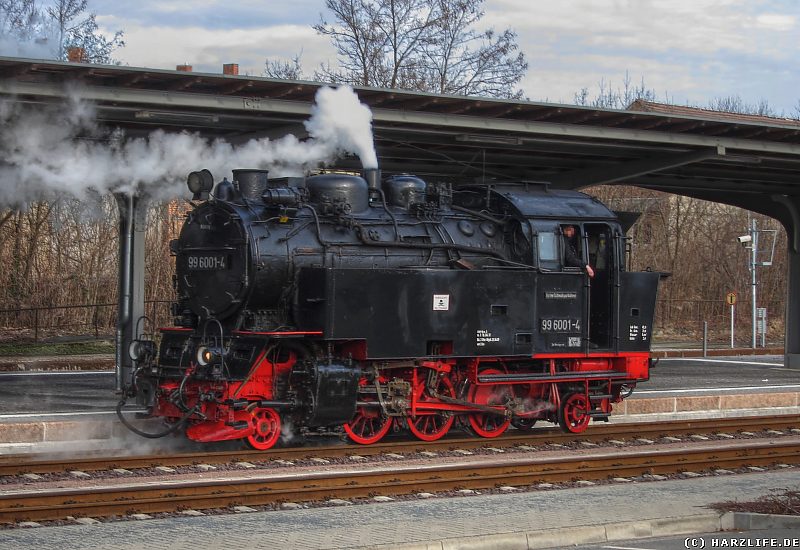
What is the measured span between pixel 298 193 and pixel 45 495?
5188 mm

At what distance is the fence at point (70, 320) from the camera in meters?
26.9

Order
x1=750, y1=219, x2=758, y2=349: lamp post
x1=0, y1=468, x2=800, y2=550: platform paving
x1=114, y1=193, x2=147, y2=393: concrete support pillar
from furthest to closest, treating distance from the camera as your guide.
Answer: x1=750, y1=219, x2=758, y2=349: lamp post, x1=114, y1=193, x2=147, y2=393: concrete support pillar, x1=0, y1=468, x2=800, y2=550: platform paving

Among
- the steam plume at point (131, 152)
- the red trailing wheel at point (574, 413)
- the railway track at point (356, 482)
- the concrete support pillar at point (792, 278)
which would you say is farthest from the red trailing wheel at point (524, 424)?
the concrete support pillar at point (792, 278)

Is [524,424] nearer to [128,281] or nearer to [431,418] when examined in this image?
[431,418]

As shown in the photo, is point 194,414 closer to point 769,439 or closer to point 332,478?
point 332,478

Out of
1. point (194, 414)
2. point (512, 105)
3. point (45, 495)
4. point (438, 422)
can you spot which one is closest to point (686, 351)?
point (512, 105)

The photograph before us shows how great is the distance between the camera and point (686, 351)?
32.7 metres

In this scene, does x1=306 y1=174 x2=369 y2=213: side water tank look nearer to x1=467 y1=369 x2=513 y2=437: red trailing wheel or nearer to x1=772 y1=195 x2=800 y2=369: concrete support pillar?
x1=467 y1=369 x2=513 y2=437: red trailing wheel

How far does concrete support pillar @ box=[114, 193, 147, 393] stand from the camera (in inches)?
597

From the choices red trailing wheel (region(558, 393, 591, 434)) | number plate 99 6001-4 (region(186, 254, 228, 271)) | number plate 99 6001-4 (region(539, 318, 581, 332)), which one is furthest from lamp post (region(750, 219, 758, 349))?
number plate 99 6001-4 (region(186, 254, 228, 271))

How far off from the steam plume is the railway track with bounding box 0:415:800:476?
11.1 ft

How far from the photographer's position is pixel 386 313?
12.4 meters

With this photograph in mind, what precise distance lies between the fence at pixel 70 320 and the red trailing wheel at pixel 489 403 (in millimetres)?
14315

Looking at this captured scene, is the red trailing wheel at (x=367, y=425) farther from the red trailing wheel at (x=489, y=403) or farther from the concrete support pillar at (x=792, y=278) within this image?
the concrete support pillar at (x=792, y=278)
